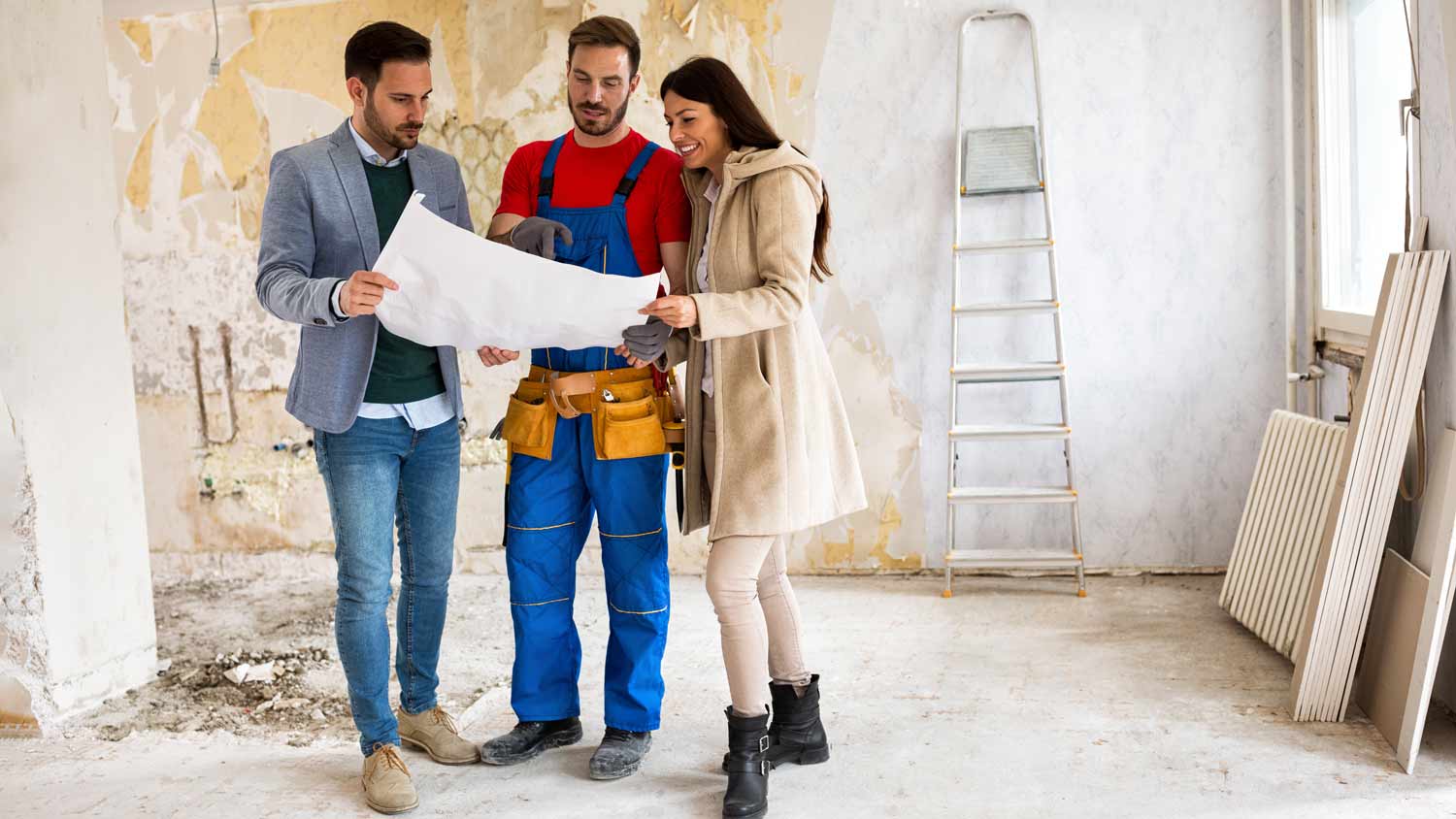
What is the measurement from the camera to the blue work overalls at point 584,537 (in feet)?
9.21

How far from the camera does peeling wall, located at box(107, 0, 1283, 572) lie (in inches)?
179

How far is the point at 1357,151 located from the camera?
4.13 meters

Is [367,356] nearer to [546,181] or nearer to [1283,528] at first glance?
[546,181]

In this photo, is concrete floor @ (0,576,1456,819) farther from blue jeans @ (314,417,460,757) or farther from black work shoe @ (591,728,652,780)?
blue jeans @ (314,417,460,757)

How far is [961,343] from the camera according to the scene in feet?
15.6

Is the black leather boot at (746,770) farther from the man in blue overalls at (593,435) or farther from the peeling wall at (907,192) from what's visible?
the peeling wall at (907,192)

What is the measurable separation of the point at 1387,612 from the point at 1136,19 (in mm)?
2498

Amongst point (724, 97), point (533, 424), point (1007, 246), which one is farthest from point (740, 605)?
point (1007, 246)

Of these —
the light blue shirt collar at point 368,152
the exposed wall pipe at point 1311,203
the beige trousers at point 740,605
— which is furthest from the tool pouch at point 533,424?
the exposed wall pipe at point 1311,203

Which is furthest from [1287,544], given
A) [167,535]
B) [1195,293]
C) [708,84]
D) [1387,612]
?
[167,535]

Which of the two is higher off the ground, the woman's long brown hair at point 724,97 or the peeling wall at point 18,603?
the woman's long brown hair at point 724,97

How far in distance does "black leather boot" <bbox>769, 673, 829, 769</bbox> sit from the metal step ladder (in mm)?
1722

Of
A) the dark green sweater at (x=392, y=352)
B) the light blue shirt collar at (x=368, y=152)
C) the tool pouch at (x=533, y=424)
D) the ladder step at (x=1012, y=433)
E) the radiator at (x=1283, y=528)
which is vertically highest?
the light blue shirt collar at (x=368, y=152)

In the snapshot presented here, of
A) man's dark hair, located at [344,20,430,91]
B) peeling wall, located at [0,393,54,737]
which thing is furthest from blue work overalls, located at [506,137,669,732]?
peeling wall, located at [0,393,54,737]
